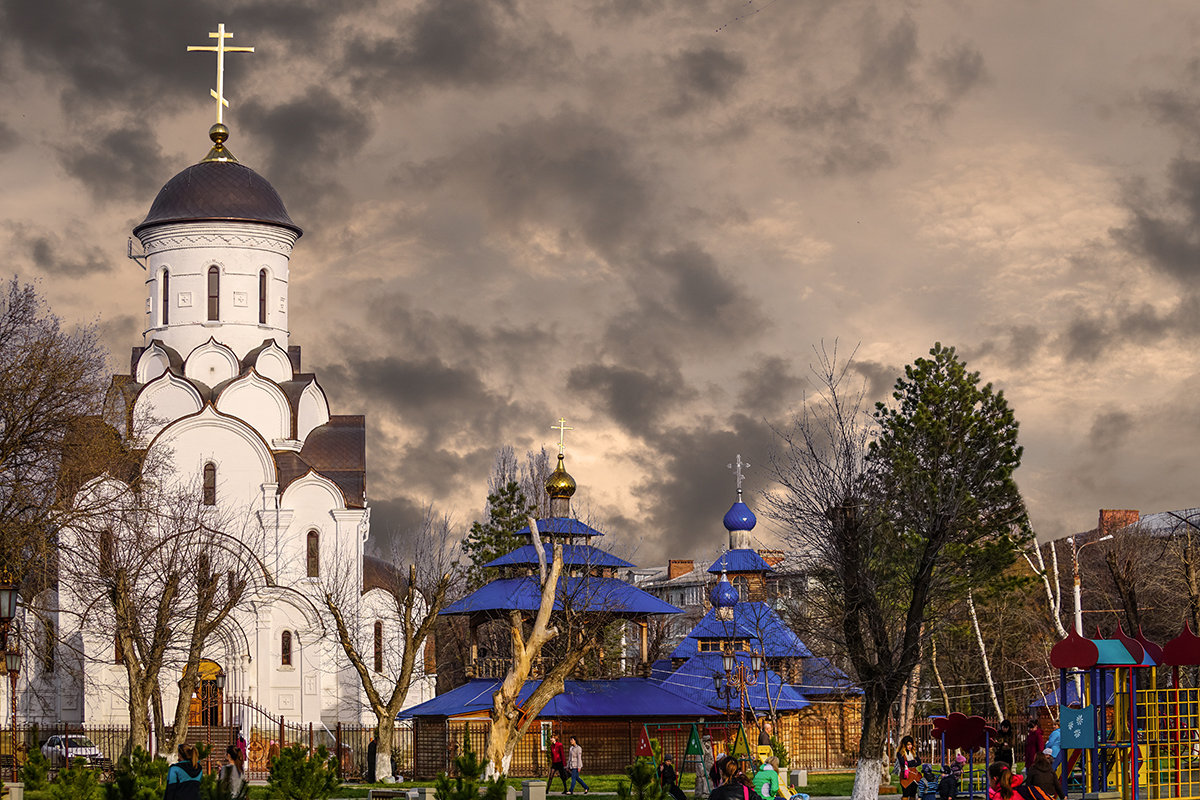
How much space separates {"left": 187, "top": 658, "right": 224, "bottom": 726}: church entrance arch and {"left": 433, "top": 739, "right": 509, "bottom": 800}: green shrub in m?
26.3

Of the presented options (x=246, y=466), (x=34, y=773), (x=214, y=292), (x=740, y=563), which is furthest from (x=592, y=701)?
(x=214, y=292)

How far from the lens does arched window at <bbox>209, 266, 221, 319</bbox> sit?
48.7 meters

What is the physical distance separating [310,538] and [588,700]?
14.9 metres

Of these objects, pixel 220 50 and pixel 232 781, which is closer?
pixel 232 781

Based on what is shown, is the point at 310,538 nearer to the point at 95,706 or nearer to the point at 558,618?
the point at 95,706

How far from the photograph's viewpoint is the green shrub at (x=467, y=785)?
1756cm

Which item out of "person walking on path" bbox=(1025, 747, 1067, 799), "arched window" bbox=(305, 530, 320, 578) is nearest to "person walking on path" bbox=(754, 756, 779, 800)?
"person walking on path" bbox=(1025, 747, 1067, 799)

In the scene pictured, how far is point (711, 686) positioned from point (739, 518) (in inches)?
289

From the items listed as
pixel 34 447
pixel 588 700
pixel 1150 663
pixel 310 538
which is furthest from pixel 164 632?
pixel 1150 663

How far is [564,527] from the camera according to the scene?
39000 mm

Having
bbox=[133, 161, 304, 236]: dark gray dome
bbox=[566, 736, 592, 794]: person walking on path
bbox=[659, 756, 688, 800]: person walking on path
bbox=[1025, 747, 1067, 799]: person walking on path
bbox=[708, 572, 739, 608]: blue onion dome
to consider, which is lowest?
bbox=[566, 736, 592, 794]: person walking on path

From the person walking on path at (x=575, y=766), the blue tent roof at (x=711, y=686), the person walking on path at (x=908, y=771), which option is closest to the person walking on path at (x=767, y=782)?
the person walking on path at (x=908, y=771)

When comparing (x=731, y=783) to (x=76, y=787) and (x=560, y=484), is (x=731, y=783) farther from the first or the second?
(x=560, y=484)

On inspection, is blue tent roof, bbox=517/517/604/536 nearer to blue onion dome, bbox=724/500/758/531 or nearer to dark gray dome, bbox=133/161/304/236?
blue onion dome, bbox=724/500/758/531
